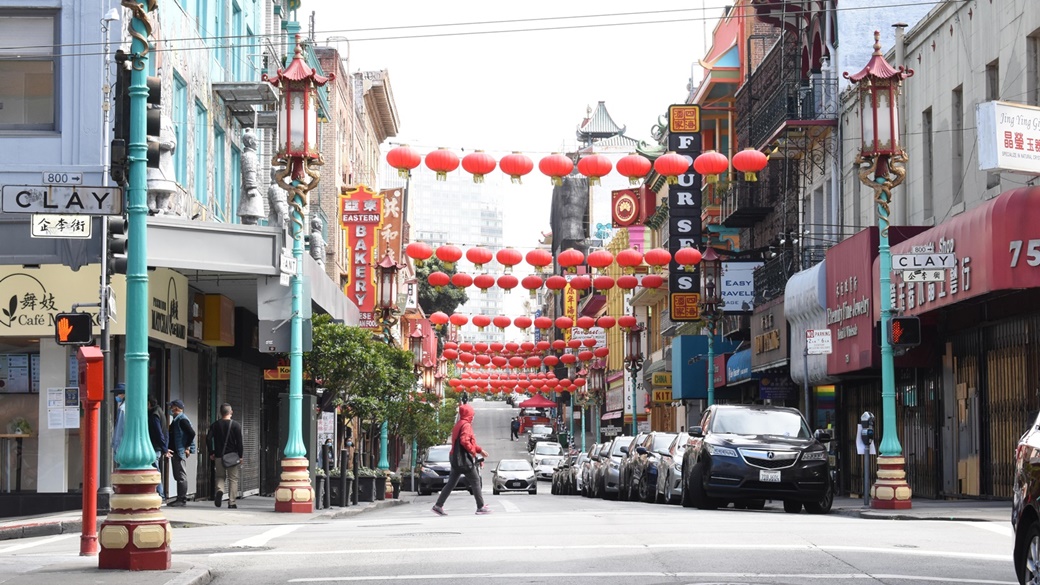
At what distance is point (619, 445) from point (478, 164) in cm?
955

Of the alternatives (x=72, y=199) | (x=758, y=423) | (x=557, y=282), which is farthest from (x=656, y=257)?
(x=72, y=199)

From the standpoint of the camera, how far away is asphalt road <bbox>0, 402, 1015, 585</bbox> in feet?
40.5

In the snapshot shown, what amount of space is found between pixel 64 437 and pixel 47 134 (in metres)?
4.79

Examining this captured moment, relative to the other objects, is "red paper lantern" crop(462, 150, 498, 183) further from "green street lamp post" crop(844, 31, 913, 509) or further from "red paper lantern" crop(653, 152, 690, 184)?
"green street lamp post" crop(844, 31, 913, 509)

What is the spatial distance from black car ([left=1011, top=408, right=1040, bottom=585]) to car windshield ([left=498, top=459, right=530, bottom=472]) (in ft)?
153

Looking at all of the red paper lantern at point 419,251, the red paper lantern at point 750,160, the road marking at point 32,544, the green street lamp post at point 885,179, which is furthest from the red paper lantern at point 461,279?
the road marking at point 32,544

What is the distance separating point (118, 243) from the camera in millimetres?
18531

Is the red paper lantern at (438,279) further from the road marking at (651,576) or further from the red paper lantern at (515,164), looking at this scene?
the road marking at (651,576)

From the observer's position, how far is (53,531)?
2019 cm

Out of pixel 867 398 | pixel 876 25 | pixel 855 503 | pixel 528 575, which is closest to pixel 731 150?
pixel 876 25

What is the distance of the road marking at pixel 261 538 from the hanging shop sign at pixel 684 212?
80.5ft


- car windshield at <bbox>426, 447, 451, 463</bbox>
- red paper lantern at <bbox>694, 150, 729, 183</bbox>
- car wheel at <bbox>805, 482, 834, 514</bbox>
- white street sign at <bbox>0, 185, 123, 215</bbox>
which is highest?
red paper lantern at <bbox>694, 150, 729, 183</bbox>

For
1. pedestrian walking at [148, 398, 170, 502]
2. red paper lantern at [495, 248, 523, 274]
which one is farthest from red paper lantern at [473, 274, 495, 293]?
pedestrian walking at [148, 398, 170, 502]

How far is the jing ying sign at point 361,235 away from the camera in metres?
58.7
